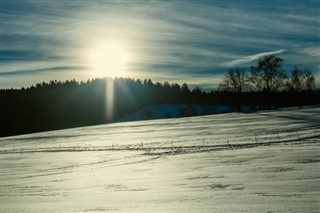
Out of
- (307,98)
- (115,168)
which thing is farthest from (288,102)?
(115,168)

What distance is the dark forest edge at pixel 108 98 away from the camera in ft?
334

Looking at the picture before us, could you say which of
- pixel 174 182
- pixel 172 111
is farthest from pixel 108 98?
pixel 174 182

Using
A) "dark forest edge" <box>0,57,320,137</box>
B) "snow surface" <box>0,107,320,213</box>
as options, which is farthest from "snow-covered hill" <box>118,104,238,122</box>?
"snow surface" <box>0,107,320,213</box>

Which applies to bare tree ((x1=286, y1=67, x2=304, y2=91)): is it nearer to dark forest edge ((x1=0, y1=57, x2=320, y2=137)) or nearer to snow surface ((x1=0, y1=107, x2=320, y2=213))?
dark forest edge ((x1=0, y1=57, x2=320, y2=137))

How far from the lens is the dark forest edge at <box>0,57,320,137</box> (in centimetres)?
10194

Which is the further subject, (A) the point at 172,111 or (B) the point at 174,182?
(A) the point at 172,111

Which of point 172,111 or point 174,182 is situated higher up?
point 172,111

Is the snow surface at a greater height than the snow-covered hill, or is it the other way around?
the snow-covered hill

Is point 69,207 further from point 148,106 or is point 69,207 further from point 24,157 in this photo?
point 148,106

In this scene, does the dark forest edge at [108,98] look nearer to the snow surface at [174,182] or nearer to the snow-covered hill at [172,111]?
the snow-covered hill at [172,111]

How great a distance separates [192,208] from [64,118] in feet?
391

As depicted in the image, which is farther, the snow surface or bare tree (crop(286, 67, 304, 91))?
bare tree (crop(286, 67, 304, 91))

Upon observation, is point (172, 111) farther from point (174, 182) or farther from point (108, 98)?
point (174, 182)

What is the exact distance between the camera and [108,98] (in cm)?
15788
